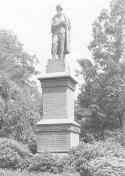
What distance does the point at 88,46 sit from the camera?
28469mm

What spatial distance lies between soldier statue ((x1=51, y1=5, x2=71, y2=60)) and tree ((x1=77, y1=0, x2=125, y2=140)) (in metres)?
12.1

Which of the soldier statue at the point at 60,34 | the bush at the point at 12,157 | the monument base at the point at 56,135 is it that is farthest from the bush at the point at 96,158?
the soldier statue at the point at 60,34

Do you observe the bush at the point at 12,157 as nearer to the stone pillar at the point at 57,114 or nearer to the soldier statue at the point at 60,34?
the stone pillar at the point at 57,114

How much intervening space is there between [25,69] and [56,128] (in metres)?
26.5

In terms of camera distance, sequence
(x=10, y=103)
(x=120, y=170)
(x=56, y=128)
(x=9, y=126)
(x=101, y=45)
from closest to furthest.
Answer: (x=120, y=170)
(x=56, y=128)
(x=9, y=126)
(x=10, y=103)
(x=101, y=45)

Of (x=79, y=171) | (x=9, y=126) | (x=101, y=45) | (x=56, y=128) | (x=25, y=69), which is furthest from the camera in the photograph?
(x=25, y=69)

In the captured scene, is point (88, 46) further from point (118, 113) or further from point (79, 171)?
point (79, 171)

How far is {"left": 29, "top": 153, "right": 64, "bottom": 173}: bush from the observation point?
10781mm

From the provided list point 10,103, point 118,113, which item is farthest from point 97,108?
point 10,103

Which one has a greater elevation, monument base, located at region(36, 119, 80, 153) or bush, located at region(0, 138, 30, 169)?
monument base, located at region(36, 119, 80, 153)

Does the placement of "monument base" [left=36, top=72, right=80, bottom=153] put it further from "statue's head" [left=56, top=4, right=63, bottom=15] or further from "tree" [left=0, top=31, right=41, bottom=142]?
"tree" [left=0, top=31, right=41, bottom=142]

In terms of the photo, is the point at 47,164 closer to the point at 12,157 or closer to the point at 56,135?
the point at 12,157

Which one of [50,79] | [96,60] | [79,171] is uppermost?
[96,60]

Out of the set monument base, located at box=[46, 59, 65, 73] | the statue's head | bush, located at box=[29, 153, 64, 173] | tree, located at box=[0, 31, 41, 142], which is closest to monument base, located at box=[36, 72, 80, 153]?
monument base, located at box=[46, 59, 65, 73]
